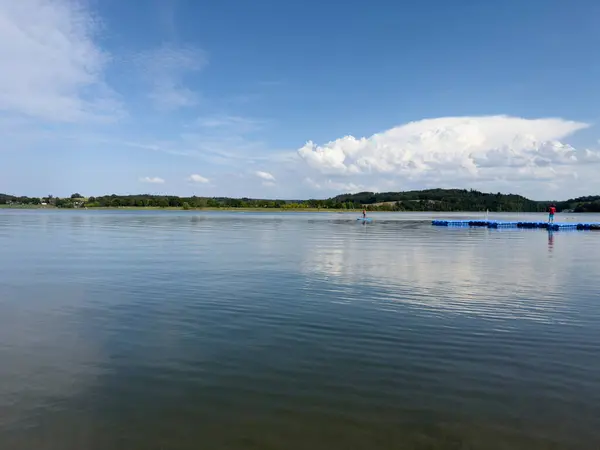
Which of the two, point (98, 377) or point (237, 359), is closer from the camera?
point (98, 377)

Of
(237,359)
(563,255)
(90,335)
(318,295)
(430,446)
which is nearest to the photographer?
(430,446)

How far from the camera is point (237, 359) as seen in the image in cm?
1035

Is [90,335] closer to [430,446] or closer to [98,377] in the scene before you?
[98,377]

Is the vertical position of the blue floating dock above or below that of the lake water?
above

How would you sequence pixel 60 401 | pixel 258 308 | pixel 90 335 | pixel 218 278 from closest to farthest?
pixel 60 401 < pixel 90 335 < pixel 258 308 < pixel 218 278

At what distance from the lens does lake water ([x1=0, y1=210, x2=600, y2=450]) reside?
7250 mm

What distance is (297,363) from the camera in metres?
10.1

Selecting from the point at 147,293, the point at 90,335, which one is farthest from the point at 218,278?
the point at 90,335

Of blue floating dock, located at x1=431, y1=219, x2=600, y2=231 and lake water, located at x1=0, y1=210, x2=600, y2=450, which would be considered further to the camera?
blue floating dock, located at x1=431, y1=219, x2=600, y2=231

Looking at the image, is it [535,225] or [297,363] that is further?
[535,225]

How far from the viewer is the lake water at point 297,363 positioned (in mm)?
7250

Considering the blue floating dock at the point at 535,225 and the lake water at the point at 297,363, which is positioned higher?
the blue floating dock at the point at 535,225

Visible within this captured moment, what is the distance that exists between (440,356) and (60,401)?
7960 mm

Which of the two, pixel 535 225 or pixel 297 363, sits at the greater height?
pixel 535 225
